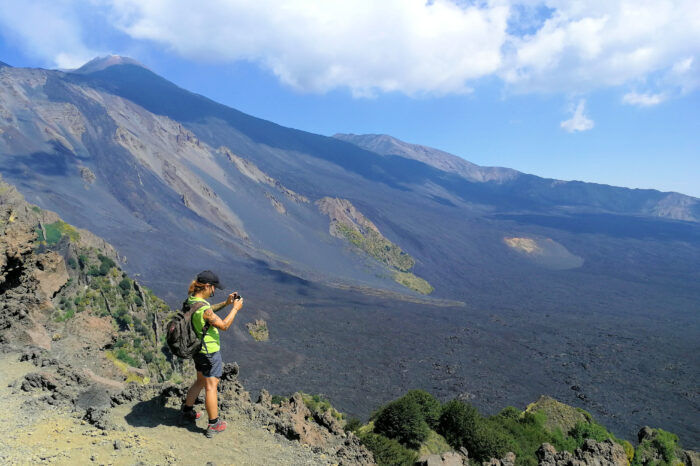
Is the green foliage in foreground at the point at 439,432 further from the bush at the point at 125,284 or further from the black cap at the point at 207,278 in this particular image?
the bush at the point at 125,284

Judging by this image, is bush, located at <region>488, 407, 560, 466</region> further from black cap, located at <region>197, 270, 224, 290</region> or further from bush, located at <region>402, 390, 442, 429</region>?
black cap, located at <region>197, 270, 224, 290</region>

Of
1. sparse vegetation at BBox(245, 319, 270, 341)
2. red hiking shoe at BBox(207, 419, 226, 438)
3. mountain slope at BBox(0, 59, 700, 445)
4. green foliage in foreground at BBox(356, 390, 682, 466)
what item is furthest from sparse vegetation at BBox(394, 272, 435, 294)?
red hiking shoe at BBox(207, 419, 226, 438)

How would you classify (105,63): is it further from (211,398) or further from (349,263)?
(211,398)

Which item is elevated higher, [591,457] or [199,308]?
[199,308]

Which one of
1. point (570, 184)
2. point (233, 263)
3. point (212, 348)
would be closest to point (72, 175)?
point (233, 263)

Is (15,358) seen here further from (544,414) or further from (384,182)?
(384,182)

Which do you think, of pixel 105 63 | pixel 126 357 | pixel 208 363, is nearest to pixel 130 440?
pixel 208 363
